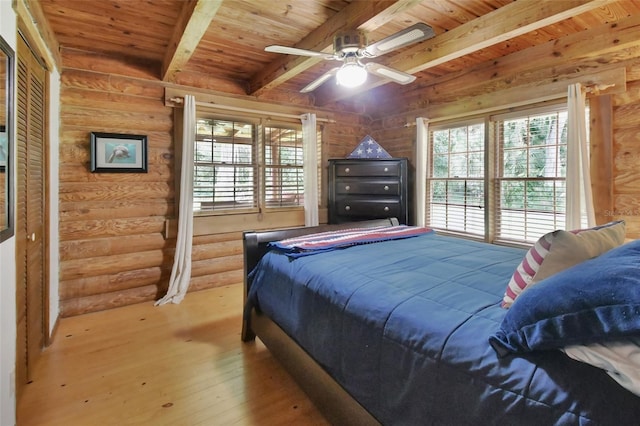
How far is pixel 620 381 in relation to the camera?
790 mm

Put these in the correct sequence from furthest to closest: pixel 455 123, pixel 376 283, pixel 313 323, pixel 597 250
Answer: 1. pixel 455 123
2. pixel 313 323
3. pixel 376 283
4. pixel 597 250

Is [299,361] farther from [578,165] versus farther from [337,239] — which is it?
[578,165]

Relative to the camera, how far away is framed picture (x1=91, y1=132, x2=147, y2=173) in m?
3.23

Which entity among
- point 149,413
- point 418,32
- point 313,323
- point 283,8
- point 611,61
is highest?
point 283,8

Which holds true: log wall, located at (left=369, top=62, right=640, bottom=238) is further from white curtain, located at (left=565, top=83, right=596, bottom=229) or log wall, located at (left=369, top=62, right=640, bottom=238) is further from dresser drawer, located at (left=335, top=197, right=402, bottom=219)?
dresser drawer, located at (left=335, top=197, right=402, bottom=219)

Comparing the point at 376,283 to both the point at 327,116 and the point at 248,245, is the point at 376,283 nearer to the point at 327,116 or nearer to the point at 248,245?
the point at 248,245

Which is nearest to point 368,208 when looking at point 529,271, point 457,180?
point 457,180

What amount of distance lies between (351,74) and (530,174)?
241 cm

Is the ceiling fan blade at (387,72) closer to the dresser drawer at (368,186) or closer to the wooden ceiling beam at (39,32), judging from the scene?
the dresser drawer at (368,186)

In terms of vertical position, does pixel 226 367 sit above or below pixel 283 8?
below

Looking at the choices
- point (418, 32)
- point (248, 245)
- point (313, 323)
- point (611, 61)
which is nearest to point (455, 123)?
point (611, 61)

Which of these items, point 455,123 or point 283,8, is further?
point 455,123

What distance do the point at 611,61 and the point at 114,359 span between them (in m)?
4.72

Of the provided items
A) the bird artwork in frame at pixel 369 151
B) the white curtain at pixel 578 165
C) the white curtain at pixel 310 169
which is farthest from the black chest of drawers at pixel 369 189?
the white curtain at pixel 578 165
